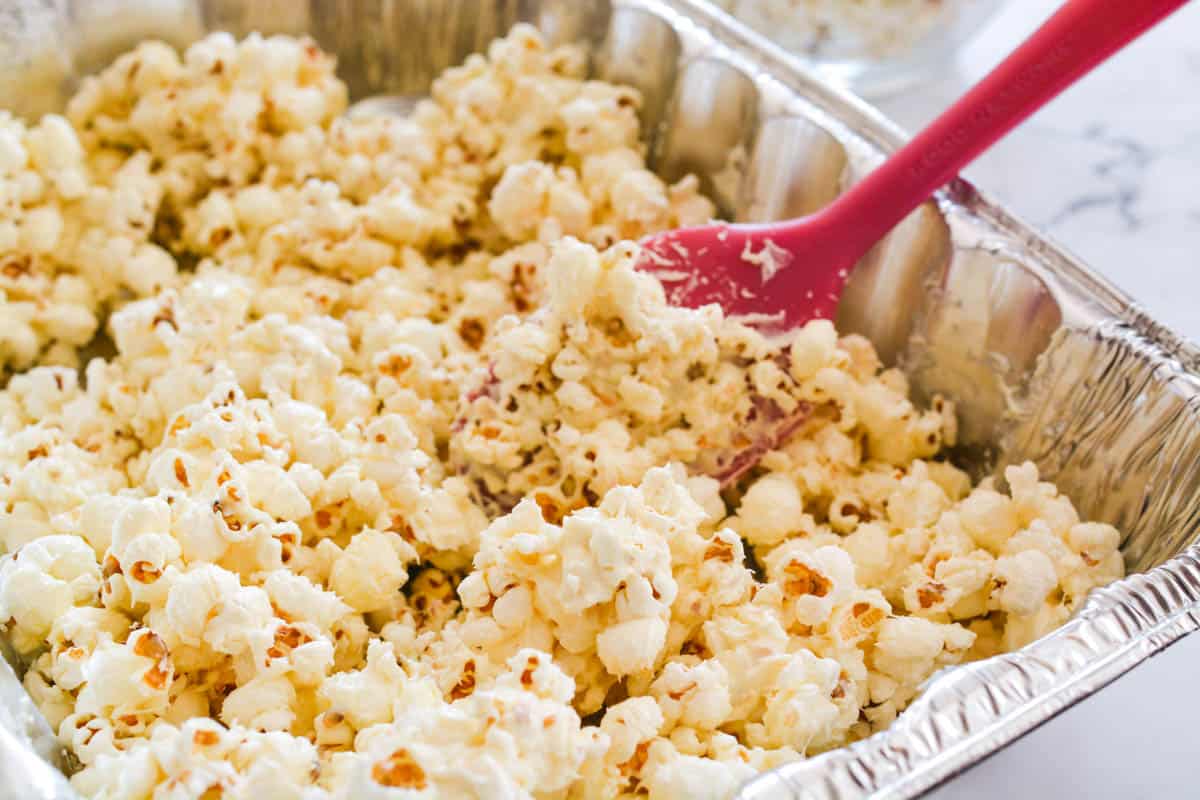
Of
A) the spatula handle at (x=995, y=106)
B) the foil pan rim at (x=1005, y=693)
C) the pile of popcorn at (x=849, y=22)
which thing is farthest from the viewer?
the pile of popcorn at (x=849, y=22)

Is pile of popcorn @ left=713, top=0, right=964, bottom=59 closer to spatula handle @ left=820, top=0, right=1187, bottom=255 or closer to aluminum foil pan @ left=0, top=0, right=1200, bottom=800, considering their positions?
aluminum foil pan @ left=0, top=0, right=1200, bottom=800

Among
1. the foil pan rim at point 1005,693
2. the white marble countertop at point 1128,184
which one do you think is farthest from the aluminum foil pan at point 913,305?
the white marble countertop at point 1128,184

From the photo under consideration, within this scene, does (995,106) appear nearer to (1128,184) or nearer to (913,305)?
(913,305)

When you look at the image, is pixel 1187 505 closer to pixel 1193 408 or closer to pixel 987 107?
pixel 1193 408

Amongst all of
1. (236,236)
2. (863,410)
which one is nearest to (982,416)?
(863,410)

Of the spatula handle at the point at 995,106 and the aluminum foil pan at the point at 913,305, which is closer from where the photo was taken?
the aluminum foil pan at the point at 913,305

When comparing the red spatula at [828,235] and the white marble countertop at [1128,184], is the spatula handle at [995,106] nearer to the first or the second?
the red spatula at [828,235]

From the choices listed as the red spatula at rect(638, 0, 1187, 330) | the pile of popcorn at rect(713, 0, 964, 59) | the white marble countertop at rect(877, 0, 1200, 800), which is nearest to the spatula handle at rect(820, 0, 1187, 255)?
the red spatula at rect(638, 0, 1187, 330)

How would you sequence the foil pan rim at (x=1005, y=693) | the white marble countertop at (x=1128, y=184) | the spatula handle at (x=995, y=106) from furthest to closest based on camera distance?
the white marble countertop at (x=1128, y=184)
the spatula handle at (x=995, y=106)
the foil pan rim at (x=1005, y=693)
